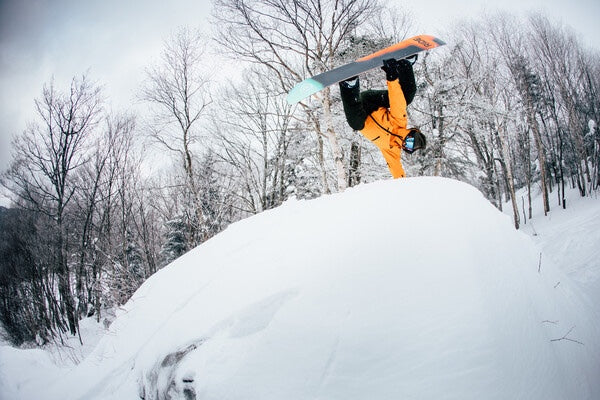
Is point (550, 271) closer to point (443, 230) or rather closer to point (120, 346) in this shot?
point (443, 230)

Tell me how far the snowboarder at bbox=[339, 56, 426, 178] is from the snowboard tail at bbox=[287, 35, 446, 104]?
338 millimetres

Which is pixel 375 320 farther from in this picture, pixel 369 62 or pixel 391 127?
pixel 369 62

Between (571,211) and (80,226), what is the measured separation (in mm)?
23955

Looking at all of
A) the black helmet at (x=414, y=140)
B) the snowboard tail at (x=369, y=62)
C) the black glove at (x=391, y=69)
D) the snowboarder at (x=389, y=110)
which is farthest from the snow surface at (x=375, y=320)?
→ the snowboard tail at (x=369, y=62)

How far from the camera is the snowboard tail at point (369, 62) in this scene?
11.8 ft

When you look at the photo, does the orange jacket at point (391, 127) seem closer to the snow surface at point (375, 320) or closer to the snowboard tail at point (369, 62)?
the snowboard tail at point (369, 62)

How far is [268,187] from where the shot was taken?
13.1 meters

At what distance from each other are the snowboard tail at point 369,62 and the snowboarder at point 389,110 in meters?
0.34

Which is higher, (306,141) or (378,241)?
(306,141)

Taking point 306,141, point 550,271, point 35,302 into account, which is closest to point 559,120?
point 306,141

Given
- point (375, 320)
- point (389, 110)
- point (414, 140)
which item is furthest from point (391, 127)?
point (375, 320)

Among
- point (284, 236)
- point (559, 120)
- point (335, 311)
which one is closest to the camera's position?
point (335, 311)

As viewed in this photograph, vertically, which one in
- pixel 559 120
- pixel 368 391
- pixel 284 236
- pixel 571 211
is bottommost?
pixel 571 211

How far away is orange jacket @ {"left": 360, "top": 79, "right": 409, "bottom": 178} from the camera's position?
10.2 feet
